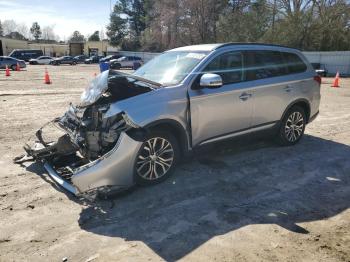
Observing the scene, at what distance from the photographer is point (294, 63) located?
675cm

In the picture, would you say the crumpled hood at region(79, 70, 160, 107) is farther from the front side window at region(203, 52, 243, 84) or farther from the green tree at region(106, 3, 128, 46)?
the green tree at region(106, 3, 128, 46)

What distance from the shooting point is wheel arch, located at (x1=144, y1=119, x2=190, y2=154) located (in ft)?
15.2

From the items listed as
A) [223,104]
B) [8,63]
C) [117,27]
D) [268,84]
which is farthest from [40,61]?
[223,104]

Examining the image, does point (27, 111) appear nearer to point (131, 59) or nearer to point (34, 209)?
point (34, 209)

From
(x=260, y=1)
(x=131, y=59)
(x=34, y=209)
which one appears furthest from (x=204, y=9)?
(x=34, y=209)

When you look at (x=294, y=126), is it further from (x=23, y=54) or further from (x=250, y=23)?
(x=23, y=54)

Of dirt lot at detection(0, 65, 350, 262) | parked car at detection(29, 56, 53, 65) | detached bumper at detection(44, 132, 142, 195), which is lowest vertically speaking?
dirt lot at detection(0, 65, 350, 262)

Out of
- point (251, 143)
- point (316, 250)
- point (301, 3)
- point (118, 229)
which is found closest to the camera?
point (316, 250)

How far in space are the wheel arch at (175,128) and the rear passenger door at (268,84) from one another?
149 cm

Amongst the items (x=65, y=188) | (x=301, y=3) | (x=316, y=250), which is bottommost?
(x=316, y=250)

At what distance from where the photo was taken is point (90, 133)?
15.1 ft

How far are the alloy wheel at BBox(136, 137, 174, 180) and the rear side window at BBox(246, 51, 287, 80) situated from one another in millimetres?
1952

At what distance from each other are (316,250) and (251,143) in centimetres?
341

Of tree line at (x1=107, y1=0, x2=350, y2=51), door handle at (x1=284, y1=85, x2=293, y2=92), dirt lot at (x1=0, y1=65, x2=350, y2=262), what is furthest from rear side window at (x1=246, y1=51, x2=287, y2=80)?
tree line at (x1=107, y1=0, x2=350, y2=51)
